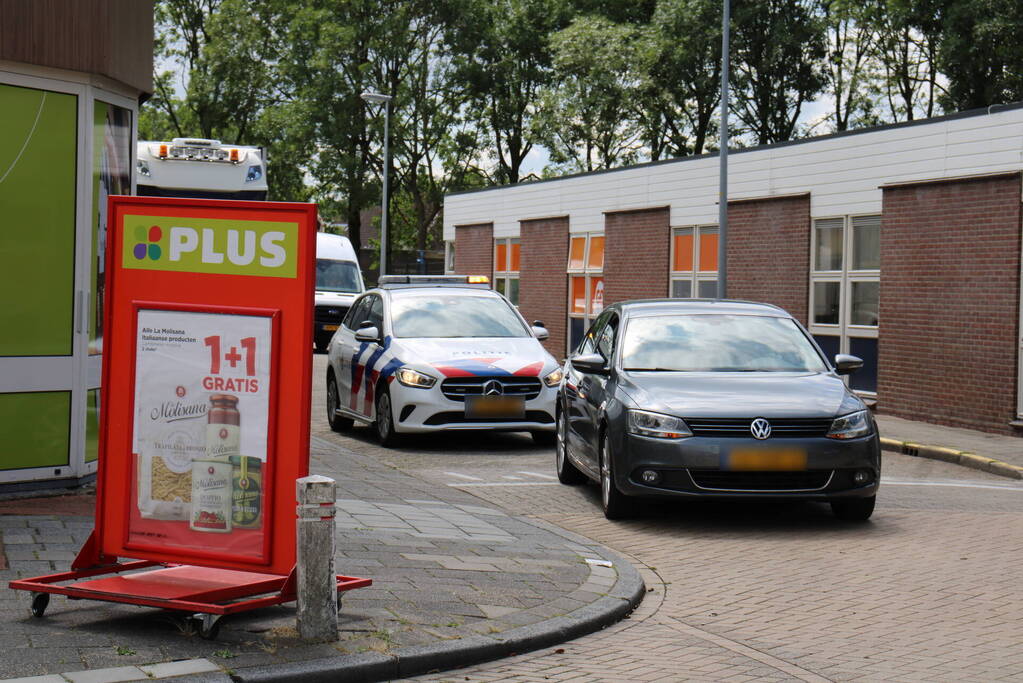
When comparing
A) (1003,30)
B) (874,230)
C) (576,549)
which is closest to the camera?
(576,549)

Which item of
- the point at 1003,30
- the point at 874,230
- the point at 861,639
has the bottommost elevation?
the point at 861,639

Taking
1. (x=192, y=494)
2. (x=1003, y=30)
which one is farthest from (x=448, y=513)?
(x=1003, y=30)

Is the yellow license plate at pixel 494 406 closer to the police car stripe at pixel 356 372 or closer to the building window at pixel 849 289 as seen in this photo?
the police car stripe at pixel 356 372

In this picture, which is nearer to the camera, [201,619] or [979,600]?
[201,619]

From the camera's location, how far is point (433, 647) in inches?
218

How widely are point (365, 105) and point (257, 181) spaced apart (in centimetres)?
3089

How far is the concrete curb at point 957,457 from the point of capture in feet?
42.5

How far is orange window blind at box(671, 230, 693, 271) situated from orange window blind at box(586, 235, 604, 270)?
306cm

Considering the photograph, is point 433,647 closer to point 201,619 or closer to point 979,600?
point 201,619

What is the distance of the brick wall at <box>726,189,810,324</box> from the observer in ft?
67.6

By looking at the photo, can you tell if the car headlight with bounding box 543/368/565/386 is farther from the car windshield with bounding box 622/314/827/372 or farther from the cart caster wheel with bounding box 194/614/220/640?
the cart caster wheel with bounding box 194/614/220/640

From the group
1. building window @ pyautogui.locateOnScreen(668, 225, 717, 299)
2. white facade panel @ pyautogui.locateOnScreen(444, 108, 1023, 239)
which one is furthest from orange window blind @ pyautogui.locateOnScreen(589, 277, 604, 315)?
building window @ pyautogui.locateOnScreen(668, 225, 717, 299)

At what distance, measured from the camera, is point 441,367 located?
44.0 ft

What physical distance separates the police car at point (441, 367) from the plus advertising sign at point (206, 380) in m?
7.27
